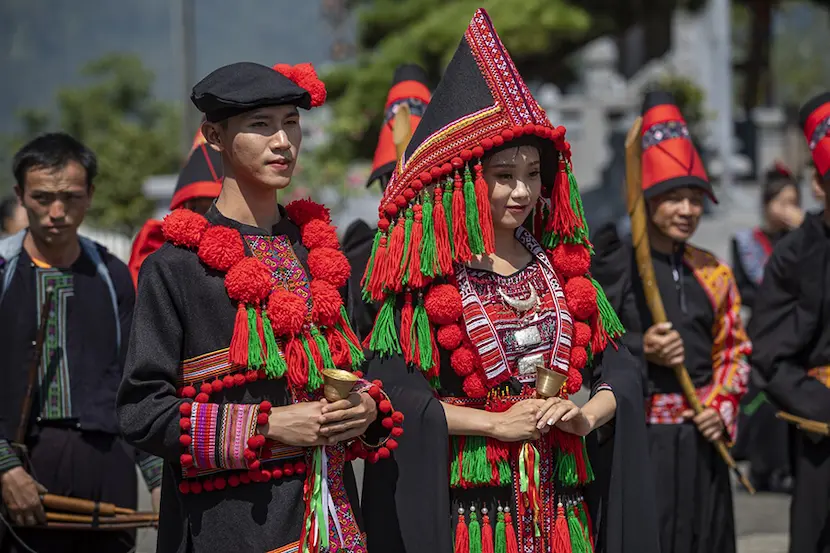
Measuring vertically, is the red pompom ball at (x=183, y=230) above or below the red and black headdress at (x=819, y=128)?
below

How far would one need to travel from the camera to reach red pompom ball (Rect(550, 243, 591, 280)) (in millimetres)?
3557

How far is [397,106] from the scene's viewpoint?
206 inches

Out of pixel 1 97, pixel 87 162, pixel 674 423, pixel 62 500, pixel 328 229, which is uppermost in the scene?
pixel 1 97

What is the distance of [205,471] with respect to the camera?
2848mm

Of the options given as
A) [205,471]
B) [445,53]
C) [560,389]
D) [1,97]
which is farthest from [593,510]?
[1,97]

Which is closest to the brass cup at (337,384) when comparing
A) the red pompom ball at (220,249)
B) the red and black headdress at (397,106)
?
the red pompom ball at (220,249)

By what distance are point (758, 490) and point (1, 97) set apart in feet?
121

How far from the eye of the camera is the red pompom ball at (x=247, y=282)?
2.84 metres

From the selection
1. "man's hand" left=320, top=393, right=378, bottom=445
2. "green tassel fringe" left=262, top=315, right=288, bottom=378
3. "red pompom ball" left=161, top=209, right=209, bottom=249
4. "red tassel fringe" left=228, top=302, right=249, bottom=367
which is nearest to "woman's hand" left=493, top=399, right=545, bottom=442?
"man's hand" left=320, top=393, right=378, bottom=445

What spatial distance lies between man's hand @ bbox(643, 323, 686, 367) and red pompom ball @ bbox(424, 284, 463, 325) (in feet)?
4.74

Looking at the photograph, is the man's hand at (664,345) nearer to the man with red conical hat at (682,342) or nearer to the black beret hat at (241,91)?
the man with red conical hat at (682,342)

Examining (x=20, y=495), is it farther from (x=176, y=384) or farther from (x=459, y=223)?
(x=459, y=223)

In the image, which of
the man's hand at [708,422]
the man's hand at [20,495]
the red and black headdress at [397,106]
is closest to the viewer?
the man's hand at [20,495]

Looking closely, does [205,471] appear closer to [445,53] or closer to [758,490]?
[758,490]
